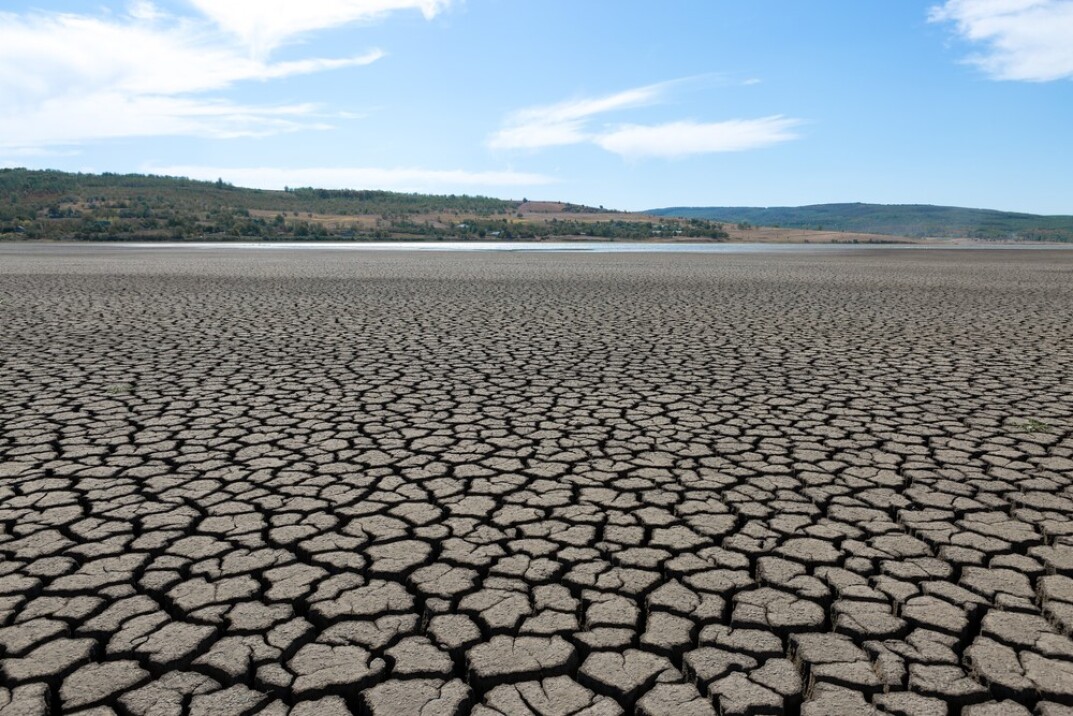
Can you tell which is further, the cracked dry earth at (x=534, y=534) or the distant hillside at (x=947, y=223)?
the distant hillside at (x=947, y=223)

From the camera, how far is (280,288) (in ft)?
58.5

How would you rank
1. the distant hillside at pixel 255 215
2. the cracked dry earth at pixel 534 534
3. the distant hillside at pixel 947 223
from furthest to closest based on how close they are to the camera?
the distant hillside at pixel 947 223 < the distant hillside at pixel 255 215 < the cracked dry earth at pixel 534 534

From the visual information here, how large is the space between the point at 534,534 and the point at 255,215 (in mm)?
93877

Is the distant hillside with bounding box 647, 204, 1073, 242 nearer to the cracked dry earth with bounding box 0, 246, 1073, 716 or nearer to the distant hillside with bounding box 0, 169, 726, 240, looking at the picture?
the distant hillside with bounding box 0, 169, 726, 240

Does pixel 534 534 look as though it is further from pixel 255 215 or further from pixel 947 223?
pixel 947 223

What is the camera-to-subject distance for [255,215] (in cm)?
9062

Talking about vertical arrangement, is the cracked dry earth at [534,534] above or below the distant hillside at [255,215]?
below

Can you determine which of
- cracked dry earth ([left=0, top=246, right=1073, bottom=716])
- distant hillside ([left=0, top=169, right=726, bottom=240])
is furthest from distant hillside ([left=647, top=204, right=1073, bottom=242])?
cracked dry earth ([left=0, top=246, right=1073, bottom=716])

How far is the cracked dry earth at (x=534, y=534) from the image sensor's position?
2.42 meters

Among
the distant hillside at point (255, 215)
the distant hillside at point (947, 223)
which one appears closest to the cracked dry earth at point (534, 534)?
the distant hillside at point (255, 215)

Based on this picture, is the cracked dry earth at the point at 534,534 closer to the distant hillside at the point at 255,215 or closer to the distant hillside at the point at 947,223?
the distant hillside at the point at 255,215

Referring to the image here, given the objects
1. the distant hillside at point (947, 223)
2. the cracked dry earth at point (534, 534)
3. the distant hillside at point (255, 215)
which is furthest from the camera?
the distant hillside at point (947, 223)

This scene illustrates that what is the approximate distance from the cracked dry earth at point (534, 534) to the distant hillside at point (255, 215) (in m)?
Answer: 62.8

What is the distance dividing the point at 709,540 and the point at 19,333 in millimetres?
9740
